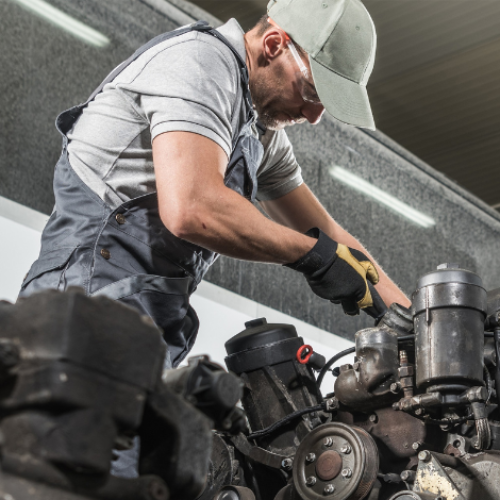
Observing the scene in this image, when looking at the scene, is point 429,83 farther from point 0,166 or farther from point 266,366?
point 266,366

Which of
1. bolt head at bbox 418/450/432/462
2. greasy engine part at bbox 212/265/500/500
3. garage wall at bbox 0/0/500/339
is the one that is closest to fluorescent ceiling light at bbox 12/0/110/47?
garage wall at bbox 0/0/500/339

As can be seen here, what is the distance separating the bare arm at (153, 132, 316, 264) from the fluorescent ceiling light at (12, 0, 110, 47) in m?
1.62

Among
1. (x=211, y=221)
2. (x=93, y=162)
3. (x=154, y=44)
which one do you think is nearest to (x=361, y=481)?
(x=211, y=221)

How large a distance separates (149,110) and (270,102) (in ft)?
1.51

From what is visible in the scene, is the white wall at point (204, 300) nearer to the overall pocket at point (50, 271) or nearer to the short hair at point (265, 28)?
the overall pocket at point (50, 271)

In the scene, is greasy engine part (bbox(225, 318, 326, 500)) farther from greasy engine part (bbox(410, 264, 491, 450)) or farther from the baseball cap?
the baseball cap

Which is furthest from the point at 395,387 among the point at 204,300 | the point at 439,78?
the point at 439,78

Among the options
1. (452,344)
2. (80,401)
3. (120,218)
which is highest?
(120,218)

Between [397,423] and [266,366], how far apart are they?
0.37 metres

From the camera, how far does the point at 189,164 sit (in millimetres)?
1445

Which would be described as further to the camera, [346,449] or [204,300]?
[204,300]

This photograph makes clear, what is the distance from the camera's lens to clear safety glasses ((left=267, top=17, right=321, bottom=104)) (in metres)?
1.89

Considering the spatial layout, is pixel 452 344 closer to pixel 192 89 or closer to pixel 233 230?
pixel 233 230

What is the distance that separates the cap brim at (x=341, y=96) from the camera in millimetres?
1838
